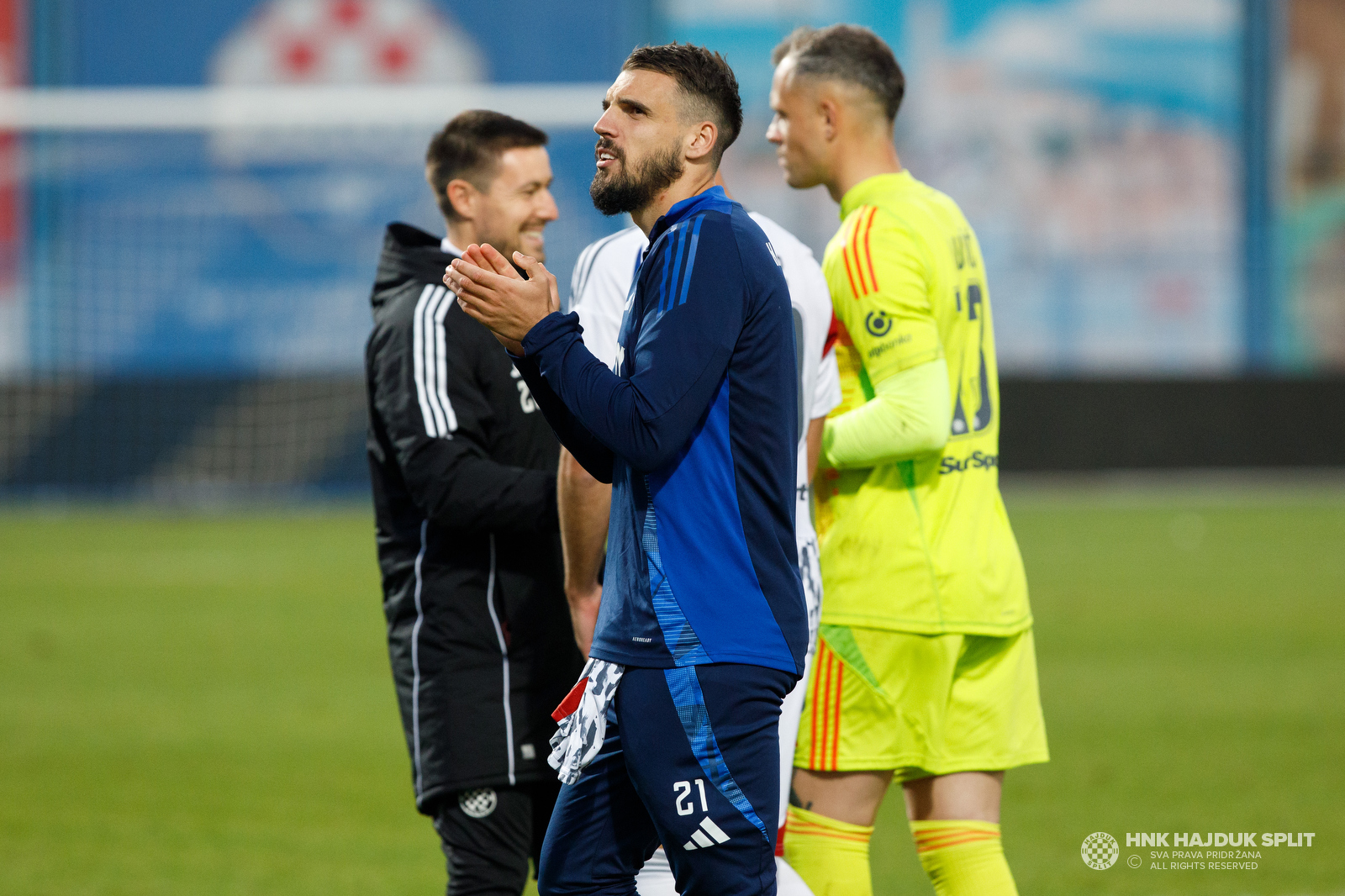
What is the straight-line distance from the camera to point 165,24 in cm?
2206

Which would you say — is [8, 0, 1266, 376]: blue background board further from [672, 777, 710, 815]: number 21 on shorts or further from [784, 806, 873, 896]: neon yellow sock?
[672, 777, 710, 815]: number 21 on shorts

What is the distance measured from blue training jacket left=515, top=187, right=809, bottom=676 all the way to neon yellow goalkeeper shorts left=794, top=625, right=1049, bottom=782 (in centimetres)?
91

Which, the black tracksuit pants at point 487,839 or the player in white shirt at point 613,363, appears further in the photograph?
the black tracksuit pants at point 487,839

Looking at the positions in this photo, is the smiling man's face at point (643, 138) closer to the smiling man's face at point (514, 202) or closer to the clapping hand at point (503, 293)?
the clapping hand at point (503, 293)

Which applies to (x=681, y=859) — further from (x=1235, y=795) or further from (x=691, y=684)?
(x=1235, y=795)

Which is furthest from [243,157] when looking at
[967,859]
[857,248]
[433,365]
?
[967,859]

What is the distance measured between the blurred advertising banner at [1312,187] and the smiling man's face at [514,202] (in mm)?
20837

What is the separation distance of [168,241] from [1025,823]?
18.2 m

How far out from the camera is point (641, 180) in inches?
110

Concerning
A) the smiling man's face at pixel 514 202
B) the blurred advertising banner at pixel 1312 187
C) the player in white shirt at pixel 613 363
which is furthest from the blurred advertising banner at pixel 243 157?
the player in white shirt at pixel 613 363

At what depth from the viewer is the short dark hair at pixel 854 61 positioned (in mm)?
3799

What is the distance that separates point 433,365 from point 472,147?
64 centimetres

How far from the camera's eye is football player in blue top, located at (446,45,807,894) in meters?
2.61

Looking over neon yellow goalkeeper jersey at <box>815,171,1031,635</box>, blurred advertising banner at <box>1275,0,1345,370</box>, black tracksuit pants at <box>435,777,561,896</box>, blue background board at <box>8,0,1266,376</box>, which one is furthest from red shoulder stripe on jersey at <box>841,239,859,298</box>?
blurred advertising banner at <box>1275,0,1345,370</box>
